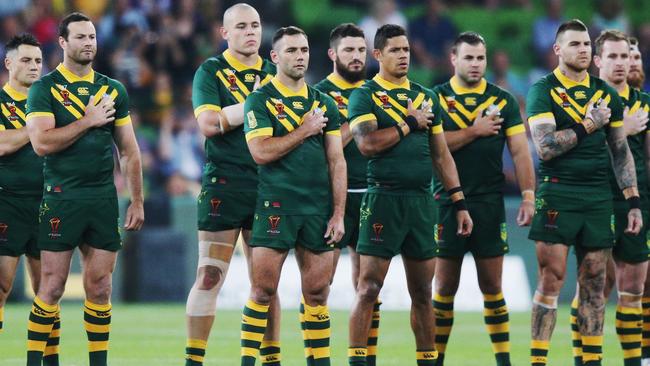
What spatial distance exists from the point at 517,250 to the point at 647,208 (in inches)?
270

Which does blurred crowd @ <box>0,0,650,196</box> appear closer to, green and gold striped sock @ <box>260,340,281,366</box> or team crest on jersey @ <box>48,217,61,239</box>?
green and gold striped sock @ <box>260,340,281,366</box>

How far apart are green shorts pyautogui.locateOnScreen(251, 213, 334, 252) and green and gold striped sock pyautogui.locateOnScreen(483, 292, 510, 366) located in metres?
2.14

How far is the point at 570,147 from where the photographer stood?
32.0 ft

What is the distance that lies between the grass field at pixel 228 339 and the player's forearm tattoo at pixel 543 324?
1.46 m

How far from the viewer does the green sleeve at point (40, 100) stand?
360 inches

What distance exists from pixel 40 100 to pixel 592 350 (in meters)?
4.60

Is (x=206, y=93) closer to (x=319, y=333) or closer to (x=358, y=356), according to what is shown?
(x=319, y=333)

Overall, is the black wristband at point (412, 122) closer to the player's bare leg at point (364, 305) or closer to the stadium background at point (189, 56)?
the player's bare leg at point (364, 305)

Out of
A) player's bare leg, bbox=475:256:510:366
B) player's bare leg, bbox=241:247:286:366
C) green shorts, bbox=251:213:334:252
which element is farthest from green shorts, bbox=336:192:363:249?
player's bare leg, bbox=241:247:286:366

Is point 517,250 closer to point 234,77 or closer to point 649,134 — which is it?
point 649,134

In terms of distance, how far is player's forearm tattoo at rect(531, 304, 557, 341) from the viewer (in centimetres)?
984

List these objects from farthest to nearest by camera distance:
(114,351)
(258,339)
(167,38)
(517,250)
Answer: (167,38), (517,250), (114,351), (258,339)

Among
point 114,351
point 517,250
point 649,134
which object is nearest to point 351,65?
point 649,134

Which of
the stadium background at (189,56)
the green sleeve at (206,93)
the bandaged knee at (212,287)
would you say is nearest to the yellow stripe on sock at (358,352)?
the bandaged knee at (212,287)
